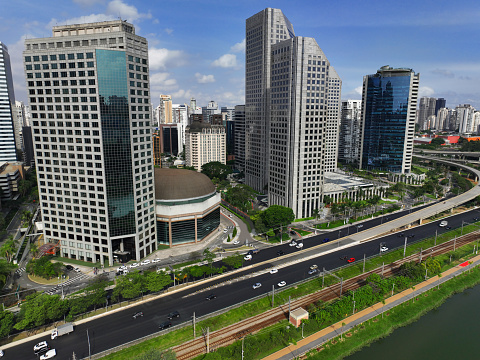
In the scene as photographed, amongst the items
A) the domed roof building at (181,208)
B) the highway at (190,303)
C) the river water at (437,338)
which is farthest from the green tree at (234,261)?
the river water at (437,338)

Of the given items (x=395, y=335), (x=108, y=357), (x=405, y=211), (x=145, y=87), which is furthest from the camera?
(x=405, y=211)

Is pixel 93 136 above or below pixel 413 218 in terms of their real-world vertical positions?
above

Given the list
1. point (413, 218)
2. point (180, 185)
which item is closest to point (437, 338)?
point (413, 218)

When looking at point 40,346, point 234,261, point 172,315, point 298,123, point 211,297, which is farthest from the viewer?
point 298,123

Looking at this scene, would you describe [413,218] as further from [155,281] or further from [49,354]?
[49,354]

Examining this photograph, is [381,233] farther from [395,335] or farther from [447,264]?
[395,335]

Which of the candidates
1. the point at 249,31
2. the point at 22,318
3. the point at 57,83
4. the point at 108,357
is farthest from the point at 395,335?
the point at 249,31
